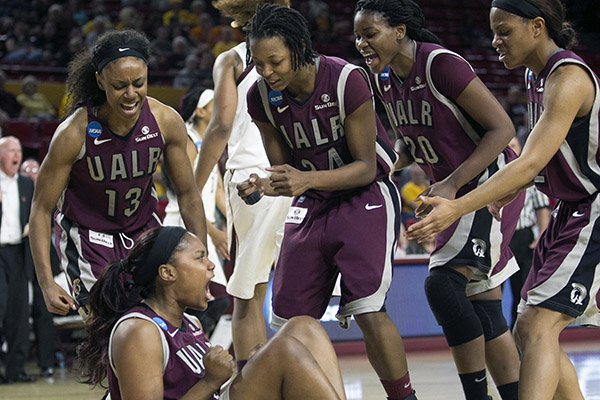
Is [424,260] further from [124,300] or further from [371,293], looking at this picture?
[124,300]

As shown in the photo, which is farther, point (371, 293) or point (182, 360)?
point (371, 293)

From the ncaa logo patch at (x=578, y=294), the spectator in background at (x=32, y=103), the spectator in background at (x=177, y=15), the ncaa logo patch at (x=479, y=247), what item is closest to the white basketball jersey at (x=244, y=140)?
the ncaa logo patch at (x=479, y=247)

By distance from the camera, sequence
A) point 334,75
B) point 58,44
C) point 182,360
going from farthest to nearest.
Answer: point 58,44 → point 334,75 → point 182,360

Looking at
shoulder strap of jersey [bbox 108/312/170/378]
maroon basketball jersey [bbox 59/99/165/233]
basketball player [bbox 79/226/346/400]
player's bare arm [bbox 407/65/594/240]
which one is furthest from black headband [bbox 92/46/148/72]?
player's bare arm [bbox 407/65/594/240]

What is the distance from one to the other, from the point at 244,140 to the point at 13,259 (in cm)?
359

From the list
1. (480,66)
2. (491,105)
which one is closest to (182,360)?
(491,105)

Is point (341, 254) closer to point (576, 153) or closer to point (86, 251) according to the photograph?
point (576, 153)

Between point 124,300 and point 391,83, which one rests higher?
point 391,83

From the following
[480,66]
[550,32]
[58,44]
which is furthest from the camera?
[480,66]

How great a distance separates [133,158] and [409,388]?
1580mm

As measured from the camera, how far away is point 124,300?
12.9 feet

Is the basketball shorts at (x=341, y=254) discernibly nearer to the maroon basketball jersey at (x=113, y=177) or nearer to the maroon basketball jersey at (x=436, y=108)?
the maroon basketball jersey at (x=436, y=108)

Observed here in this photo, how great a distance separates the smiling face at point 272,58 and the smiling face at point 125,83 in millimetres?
502

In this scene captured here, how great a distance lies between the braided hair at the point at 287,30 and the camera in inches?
175
